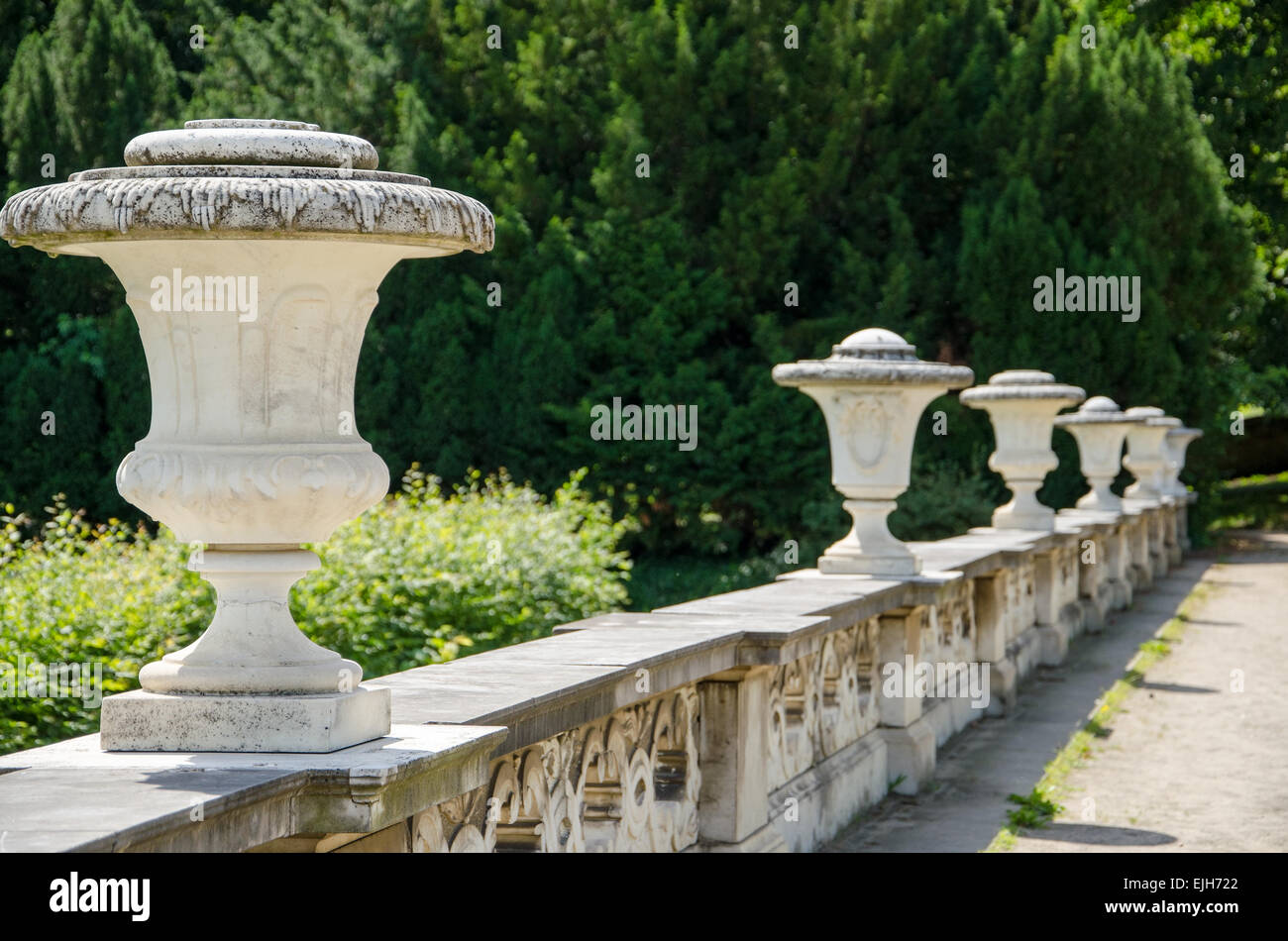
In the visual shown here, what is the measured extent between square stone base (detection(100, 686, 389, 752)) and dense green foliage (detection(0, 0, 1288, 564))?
17.8 metres

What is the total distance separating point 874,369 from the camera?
7527 millimetres

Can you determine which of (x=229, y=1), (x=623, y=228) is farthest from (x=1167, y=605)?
(x=229, y=1)

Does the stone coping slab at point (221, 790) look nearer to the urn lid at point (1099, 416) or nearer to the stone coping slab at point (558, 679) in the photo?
the stone coping slab at point (558, 679)

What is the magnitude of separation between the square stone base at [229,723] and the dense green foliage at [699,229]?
17.8m

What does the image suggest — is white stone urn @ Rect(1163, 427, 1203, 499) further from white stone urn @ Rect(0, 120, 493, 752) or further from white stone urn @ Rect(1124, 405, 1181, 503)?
white stone urn @ Rect(0, 120, 493, 752)

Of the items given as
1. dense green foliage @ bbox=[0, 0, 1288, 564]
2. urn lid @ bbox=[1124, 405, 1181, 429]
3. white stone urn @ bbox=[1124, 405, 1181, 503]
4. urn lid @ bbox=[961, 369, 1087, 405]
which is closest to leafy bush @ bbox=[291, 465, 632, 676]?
urn lid @ bbox=[961, 369, 1087, 405]

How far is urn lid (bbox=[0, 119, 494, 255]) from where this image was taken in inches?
111

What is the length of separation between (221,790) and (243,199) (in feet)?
3.33

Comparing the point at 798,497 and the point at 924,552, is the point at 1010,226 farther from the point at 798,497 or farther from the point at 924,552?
the point at 924,552

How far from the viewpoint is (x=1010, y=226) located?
70.0 feet

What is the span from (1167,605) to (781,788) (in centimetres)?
1126

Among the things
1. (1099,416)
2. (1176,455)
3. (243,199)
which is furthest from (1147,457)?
(243,199)

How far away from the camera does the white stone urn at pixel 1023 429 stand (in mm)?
11570
